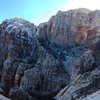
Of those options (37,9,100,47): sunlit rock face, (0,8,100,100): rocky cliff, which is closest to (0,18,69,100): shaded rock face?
(0,8,100,100): rocky cliff

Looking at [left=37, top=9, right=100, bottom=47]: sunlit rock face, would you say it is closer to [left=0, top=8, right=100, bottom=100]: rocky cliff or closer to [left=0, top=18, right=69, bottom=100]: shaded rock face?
[left=0, top=8, right=100, bottom=100]: rocky cliff

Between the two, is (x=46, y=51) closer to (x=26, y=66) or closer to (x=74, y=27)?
(x=26, y=66)

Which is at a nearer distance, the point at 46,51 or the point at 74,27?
the point at 46,51

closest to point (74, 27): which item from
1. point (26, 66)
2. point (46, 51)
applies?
point (46, 51)

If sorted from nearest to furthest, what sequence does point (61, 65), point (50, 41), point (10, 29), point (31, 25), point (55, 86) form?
point (55, 86) → point (61, 65) → point (50, 41) → point (10, 29) → point (31, 25)

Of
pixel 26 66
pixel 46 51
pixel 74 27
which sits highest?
pixel 74 27

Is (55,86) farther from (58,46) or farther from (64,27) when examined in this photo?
(64,27)

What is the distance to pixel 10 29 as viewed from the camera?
52.2 metres

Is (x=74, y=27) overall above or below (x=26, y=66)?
above

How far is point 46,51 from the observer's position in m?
43.0

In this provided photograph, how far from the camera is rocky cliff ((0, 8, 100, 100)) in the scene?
3694cm

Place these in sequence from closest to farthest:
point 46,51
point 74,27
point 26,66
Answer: point 26,66, point 46,51, point 74,27

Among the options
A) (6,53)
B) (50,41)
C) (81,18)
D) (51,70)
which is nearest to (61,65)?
(51,70)

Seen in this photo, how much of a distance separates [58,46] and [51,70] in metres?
9.55
